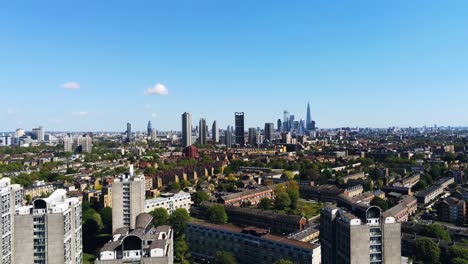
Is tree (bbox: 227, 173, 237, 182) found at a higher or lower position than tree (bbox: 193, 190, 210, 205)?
higher

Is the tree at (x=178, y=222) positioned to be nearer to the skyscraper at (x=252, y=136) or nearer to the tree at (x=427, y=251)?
the tree at (x=427, y=251)

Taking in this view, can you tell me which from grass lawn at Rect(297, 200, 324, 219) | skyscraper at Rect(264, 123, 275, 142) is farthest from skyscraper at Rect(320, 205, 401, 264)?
skyscraper at Rect(264, 123, 275, 142)

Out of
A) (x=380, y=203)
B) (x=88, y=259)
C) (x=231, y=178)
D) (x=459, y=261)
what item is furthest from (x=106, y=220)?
(x=459, y=261)

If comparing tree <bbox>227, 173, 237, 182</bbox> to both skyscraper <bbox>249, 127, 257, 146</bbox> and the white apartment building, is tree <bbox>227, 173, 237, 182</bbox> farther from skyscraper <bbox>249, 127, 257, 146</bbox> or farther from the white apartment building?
skyscraper <bbox>249, 127, 257, 146</bbox>

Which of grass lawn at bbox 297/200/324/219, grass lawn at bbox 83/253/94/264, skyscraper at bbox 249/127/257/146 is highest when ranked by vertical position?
skyscraper at bbox 249/127/257/146

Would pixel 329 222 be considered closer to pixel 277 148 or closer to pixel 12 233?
pixel 12 233

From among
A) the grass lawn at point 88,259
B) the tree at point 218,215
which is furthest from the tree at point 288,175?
the grass lawn at point 88,259
